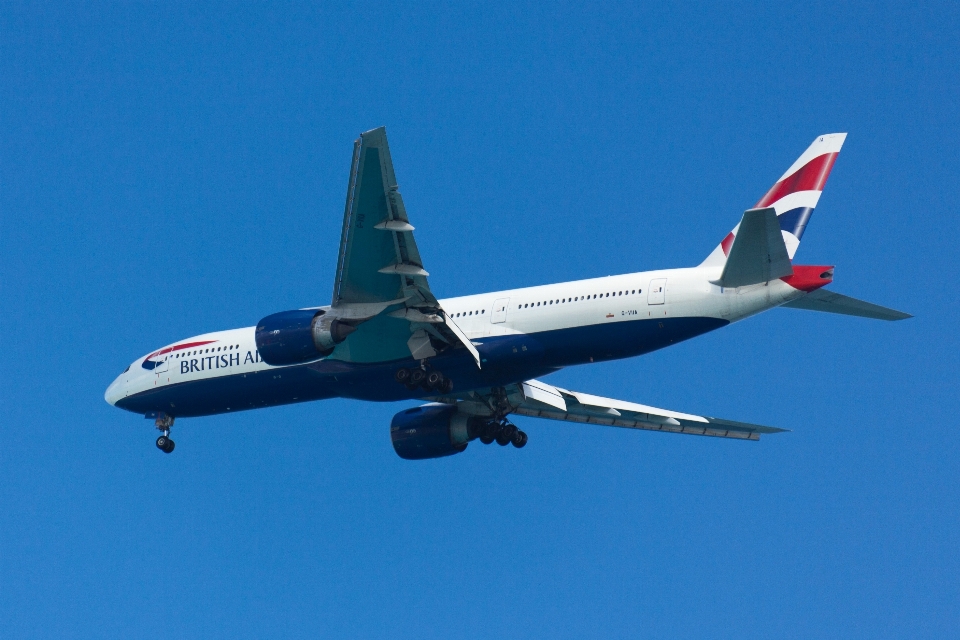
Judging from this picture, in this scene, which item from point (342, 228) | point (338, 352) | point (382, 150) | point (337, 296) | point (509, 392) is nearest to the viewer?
point (382, 150)

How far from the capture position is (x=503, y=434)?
36.6m

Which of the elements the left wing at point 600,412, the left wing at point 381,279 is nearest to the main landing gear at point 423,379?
the left wing at point 381,279

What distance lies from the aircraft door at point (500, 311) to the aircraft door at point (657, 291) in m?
3.90

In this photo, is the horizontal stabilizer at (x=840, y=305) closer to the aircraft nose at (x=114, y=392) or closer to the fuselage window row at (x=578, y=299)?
the fuselage window row at (x=578, y=299)

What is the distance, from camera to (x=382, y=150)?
2664cm

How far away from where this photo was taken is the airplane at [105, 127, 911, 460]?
28.8 metres

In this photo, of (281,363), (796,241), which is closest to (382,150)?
(281,363)

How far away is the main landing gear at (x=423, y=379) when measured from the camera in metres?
32.6

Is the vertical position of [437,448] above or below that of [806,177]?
below

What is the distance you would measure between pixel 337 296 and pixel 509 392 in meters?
7.86

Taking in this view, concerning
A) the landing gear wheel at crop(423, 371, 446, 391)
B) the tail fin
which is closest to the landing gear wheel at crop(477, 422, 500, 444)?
the landing gear wheel at crop(423, 371, 446, 391)

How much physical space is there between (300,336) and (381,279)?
9.29 ft

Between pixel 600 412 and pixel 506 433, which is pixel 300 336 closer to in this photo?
pixel 506 433

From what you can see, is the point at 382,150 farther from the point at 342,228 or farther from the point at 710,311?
the point at 710,311
